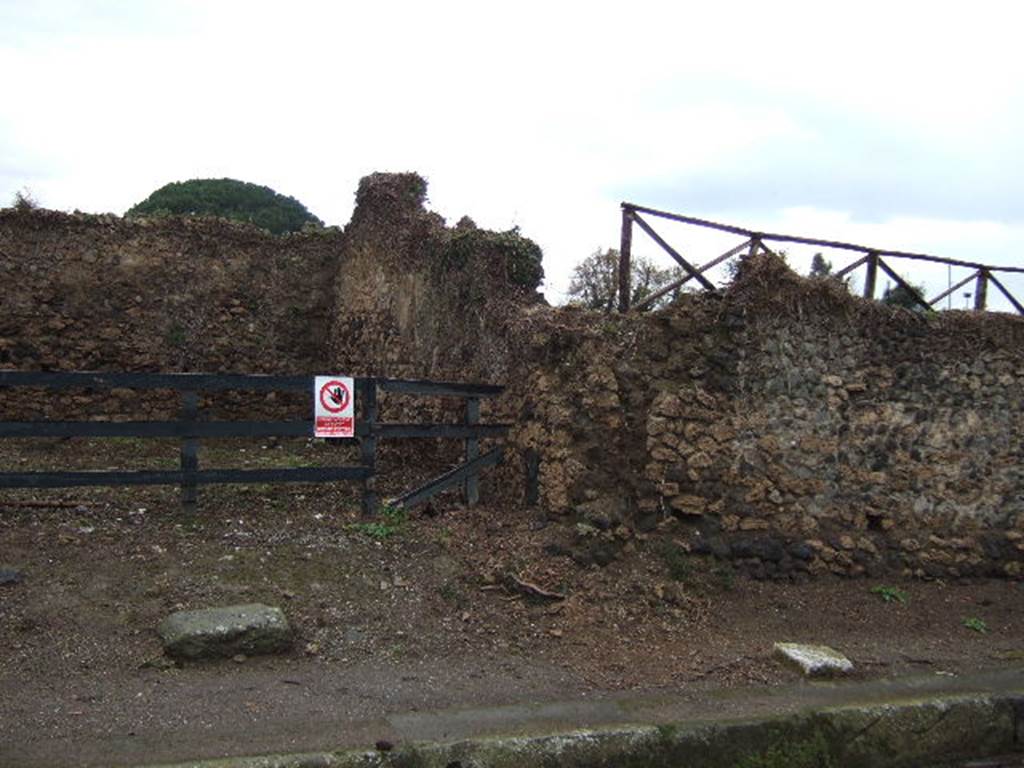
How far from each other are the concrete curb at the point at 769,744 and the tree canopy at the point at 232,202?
20.2 meters

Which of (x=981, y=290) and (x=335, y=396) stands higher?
(x=981, y=290)

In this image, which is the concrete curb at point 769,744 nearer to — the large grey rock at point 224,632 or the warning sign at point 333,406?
the large grey rock at point 224,632

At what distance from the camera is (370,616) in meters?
6.23

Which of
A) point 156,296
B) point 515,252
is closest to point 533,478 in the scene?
point 515,252

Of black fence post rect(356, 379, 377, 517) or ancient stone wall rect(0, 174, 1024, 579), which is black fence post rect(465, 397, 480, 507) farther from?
black fence post rect(356, 379, 377, 517)

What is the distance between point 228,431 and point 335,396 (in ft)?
2.80

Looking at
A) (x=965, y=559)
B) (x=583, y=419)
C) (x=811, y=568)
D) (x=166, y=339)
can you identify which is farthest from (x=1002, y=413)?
(x=166, y=339)

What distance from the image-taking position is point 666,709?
212 inches

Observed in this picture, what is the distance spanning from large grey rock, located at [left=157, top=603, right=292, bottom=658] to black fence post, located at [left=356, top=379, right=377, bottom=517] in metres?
1.87

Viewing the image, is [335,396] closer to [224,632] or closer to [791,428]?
[224,632]

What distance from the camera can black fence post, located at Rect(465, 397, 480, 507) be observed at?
26.6 ft

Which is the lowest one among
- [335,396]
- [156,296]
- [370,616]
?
[370,616]

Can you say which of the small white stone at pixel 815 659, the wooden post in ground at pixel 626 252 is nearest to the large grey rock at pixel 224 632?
the small white stone at pixel 815 659

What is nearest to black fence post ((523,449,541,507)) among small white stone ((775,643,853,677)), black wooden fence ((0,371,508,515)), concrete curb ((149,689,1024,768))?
black wooden fence ((0,371,508,515))
